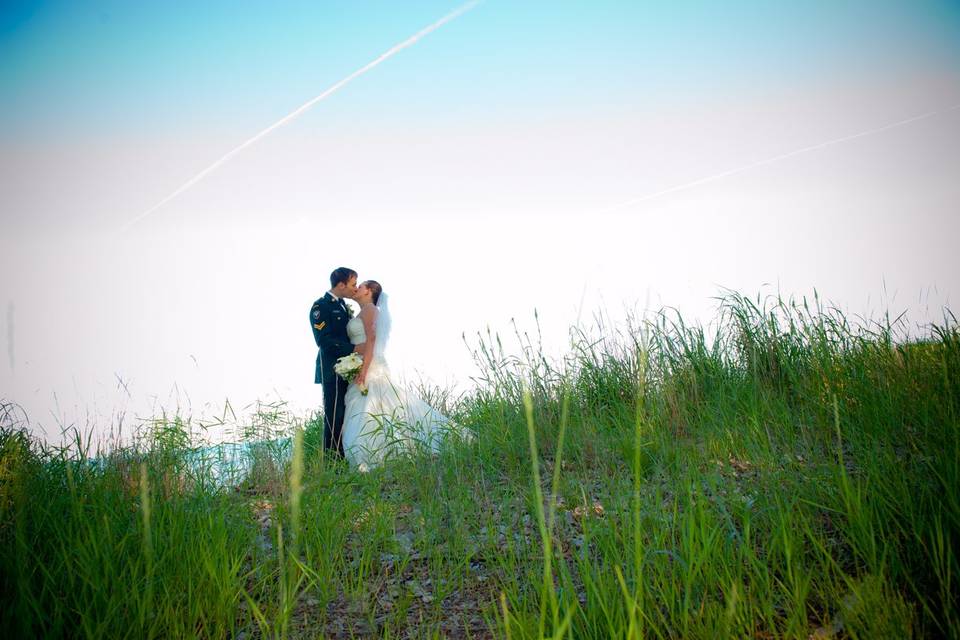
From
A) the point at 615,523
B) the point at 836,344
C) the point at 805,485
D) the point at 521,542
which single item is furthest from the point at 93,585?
the point at 836,344

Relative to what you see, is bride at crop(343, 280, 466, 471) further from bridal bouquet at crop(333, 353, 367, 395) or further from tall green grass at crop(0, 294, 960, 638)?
tall green grass at crop(0, 294, 960, 638)

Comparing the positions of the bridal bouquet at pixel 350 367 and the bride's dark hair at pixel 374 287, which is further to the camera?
the bride's dark hair at pixel 374 287

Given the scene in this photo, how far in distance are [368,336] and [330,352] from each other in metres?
0.65

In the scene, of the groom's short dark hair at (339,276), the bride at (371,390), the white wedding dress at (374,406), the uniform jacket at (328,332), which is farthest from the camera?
the groom's short dark hair at (339,276)

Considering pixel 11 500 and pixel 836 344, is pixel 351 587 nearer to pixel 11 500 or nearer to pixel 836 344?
pixel 11 500

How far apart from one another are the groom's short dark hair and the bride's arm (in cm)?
58

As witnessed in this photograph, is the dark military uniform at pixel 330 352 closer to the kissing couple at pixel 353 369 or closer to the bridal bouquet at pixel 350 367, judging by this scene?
the kissing couple at pixel 353 369

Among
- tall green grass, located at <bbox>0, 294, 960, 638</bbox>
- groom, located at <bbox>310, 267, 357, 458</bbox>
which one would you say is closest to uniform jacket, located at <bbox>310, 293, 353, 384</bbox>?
groom, located at <bbox>310, 267, 357, 458</bbox>

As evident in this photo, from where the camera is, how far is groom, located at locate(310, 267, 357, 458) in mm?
8656

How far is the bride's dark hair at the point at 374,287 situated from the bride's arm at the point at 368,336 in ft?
0.92

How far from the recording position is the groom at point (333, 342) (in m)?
8.66

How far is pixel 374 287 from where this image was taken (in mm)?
9180

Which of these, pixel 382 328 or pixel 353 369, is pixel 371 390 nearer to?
pixel 353 369

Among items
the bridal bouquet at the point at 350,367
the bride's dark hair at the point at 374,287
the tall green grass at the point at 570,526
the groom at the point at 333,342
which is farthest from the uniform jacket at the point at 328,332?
the tall green grass at the point at 570,526
